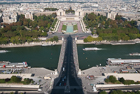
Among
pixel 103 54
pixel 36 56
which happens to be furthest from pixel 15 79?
pixel 103 54

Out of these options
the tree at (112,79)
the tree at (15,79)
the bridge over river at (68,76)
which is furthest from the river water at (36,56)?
the tree at (112,79)

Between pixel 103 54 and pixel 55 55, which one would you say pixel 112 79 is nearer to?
pixel 103 54

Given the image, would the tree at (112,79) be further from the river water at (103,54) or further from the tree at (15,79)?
the tree at (15,79)

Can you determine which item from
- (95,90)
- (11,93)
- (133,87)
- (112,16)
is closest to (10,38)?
(11,93)

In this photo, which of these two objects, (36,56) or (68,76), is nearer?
(68,76)

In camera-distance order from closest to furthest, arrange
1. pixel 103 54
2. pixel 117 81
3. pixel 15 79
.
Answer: pixel 15 79, pixel 117 81, pixel 103 54

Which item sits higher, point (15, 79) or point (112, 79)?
point (15, 79)

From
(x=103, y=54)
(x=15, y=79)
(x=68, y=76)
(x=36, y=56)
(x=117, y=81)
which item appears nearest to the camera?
(x=15, y=79)
